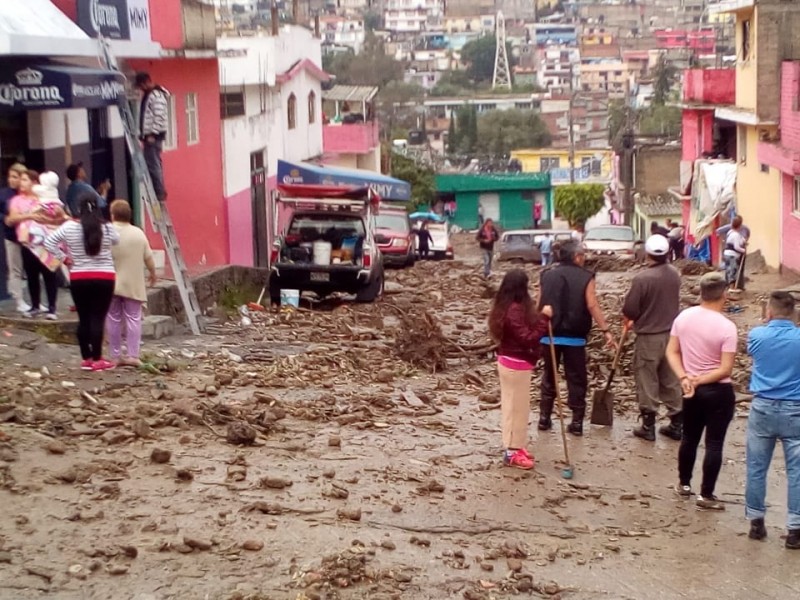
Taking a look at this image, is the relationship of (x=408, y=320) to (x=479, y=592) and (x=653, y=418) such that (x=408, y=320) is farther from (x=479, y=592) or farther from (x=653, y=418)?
(x=479, y=592)

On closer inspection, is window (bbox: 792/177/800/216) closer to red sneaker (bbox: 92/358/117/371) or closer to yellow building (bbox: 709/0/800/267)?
yellow building (bbox: 709/0/800/267)

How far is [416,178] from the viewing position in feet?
218

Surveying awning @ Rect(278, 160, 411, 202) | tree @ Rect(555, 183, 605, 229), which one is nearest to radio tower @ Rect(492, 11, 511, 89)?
tree @ Rect(555, 183, 605, 229)

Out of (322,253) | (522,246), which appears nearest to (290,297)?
(322,253)

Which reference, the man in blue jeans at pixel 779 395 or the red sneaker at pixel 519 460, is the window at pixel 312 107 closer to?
the red sneaker at pixel 519 460

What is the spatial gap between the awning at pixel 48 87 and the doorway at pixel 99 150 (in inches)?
149

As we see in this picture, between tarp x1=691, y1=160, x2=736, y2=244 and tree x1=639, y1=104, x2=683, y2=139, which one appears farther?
tree x1=639, y1=104, x2=683, y2=139

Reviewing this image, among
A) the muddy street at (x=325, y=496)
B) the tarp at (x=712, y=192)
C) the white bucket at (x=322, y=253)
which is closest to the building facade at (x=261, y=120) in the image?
the white bucket at (x=322, y=253)

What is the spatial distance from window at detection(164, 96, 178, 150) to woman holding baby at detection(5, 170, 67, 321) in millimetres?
10144

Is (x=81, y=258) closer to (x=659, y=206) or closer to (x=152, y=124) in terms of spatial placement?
A: (x=152, y=124)

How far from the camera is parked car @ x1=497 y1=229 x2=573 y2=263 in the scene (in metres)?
41.9

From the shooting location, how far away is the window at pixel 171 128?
23608 mm

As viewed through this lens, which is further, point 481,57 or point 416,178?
point 481,57

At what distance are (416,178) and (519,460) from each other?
188ft
